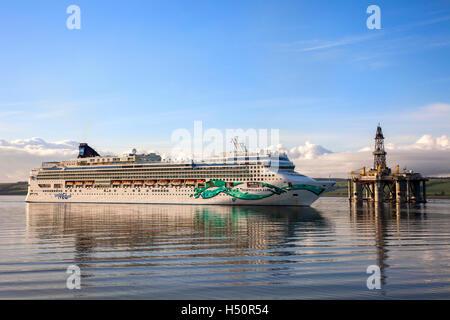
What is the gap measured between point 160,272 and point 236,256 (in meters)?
5.63

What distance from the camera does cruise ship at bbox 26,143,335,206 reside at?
239ft

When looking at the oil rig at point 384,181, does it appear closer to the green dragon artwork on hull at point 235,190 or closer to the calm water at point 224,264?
the green dragon artwork on hull at point 235,190

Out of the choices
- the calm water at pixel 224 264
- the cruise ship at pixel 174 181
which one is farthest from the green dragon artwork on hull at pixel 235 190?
the calm water at pixel 224 264

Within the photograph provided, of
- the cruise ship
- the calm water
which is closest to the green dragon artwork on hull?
the cruise ship

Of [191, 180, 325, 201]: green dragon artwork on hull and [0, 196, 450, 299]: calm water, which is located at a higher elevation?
[191, 180, 325, 201]: green dragon artwork on hull

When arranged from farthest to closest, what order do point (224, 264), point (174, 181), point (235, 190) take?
point (174, 181), point (235, 190), point (224, 264)

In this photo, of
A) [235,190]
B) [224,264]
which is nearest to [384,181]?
[235,190]

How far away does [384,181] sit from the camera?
11644 cm

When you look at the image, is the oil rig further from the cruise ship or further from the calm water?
the calm water

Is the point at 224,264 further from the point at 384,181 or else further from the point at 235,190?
the point at 384,181

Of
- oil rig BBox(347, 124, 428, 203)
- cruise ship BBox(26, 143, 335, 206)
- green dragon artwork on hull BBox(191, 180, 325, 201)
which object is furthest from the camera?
oil rig BBox(347, 124, 428, 203)

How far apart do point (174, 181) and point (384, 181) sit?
67418 millimetres
